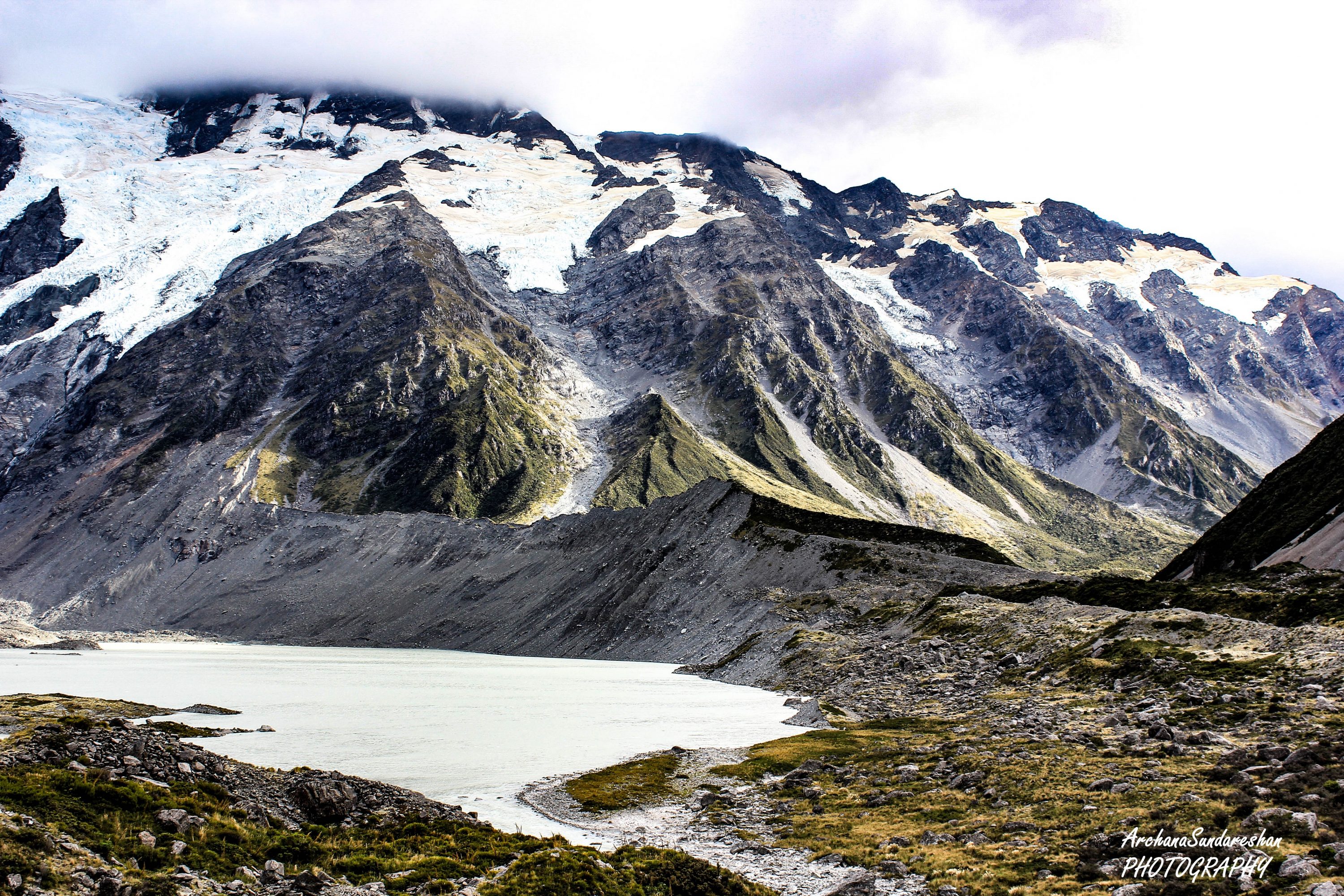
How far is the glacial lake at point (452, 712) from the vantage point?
43719 mm

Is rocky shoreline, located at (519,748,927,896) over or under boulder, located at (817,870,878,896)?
under

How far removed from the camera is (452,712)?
68250mm

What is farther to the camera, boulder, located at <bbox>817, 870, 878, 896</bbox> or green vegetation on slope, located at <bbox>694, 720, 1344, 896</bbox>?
boulder, located at <bbox>817, 870, 878, 896</bbox>

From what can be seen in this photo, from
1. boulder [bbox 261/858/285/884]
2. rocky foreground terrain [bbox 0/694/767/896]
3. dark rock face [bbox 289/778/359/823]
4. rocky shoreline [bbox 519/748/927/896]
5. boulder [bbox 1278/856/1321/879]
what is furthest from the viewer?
dark rock face [bbox 289/778/359/823]

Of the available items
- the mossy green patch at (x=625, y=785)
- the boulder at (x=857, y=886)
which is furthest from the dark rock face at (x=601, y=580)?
the boulder at (x=857, y=886)

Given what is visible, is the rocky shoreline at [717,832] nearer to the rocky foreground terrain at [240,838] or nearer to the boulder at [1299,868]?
the rocky foreground terrain at [240,838]

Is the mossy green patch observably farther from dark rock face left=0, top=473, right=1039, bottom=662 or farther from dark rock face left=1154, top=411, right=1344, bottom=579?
dark rock face left=0, top=473, right=1039, bottom=662

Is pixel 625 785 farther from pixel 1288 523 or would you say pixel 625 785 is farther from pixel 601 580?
pixel 601 580

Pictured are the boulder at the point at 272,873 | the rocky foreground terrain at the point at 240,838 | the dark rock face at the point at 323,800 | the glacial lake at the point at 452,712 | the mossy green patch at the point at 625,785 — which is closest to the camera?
the rocky foreground terrain at the point at 240,838

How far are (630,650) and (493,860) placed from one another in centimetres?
9800

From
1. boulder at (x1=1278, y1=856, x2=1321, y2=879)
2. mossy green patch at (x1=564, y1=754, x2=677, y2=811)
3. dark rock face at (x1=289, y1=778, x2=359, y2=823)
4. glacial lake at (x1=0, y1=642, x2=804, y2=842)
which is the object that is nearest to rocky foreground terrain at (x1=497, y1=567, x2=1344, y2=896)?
boulder at (x1=1278, y1=856, x2=1321, y2=879)

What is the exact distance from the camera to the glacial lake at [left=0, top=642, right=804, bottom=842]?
4372cm

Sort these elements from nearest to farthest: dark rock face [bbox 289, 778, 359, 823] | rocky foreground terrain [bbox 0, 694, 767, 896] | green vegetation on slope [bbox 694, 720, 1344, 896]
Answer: rocky foreground terrain [bbox 0, 694, 767, 896], green vegetation on slope [bbox 694, 720, 1344, 896], dark rock face [bbox 289, 778, 359, 823]

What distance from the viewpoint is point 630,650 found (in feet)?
399
